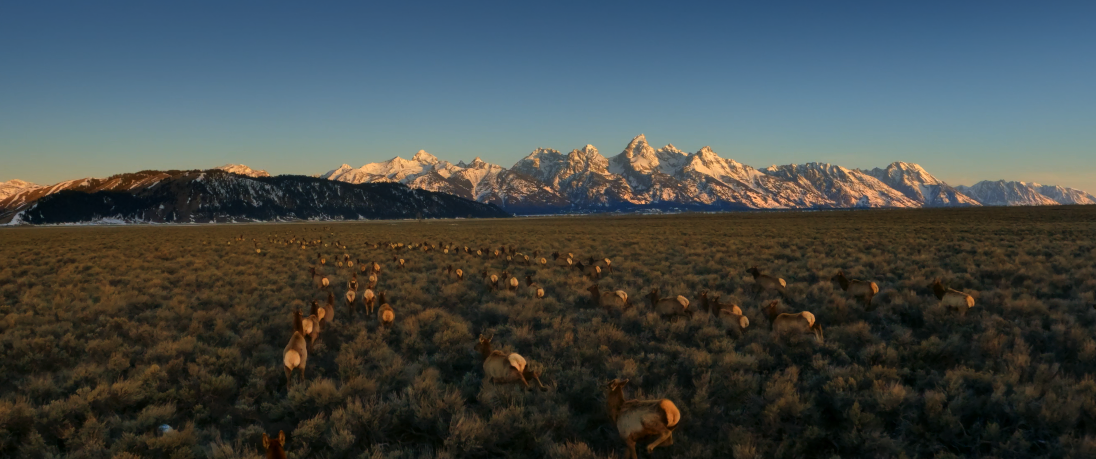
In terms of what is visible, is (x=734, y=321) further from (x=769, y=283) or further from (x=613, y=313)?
(x=769, y=283)

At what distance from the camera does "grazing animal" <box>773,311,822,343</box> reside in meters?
7.98

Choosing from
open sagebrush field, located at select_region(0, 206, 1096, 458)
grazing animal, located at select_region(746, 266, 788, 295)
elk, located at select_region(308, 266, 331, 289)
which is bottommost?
open sagebrush field, located at select_region(0, 206, 1096, 458)

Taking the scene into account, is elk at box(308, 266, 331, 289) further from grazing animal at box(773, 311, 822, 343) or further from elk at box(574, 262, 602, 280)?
grazing animal at box(773, 311, 822, 343)

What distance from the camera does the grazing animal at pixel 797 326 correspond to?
26.2 feet

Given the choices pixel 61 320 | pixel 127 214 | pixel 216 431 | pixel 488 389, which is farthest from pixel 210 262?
pixel 127 214

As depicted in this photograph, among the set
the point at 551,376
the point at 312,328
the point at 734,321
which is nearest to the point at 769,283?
the point at 734,321

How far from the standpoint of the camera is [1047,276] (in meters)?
12.5

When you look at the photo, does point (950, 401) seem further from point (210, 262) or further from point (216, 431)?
point (210, 262)

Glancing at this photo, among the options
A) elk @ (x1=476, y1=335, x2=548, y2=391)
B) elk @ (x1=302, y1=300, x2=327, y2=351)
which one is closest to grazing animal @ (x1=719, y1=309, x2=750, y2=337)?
elk @ (x1=476, y1=335, x2=548, y2=391)

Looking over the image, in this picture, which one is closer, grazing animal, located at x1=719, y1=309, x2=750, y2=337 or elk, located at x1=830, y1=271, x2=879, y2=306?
grazing animal, located at x1=719, y1=309, x2=750, y2=337

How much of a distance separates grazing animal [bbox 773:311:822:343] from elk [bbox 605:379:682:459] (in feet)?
13.9

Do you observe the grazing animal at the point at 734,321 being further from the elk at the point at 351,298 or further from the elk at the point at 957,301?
the elk at the point at 351,298

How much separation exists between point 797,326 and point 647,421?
15.8 ft

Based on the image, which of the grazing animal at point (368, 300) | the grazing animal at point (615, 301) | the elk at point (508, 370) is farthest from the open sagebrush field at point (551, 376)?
the grazing animal at point (615, 301)
